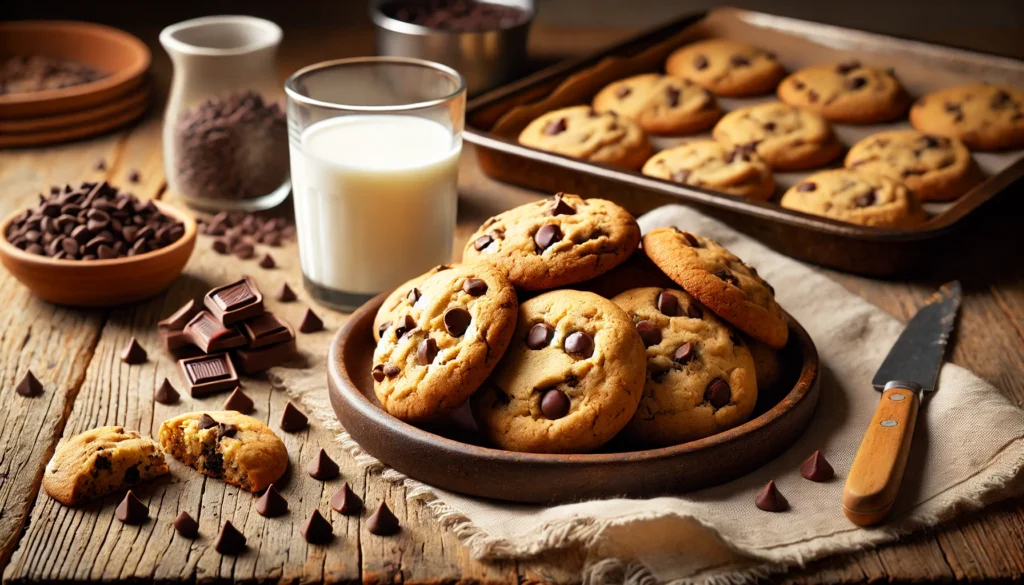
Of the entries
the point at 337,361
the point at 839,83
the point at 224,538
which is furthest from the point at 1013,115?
the point at 224,538

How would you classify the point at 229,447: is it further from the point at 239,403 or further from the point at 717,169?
the point at 717,169

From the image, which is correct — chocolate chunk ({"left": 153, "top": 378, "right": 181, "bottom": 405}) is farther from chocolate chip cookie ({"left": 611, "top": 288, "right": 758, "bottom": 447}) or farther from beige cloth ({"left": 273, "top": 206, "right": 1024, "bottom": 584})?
chocolate chip cookie ({"left": 611, "top": 288, "right": 758, "bottom": 447})

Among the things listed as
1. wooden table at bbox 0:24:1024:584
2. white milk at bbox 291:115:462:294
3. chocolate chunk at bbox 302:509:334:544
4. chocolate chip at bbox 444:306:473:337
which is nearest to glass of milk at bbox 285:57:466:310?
white milk at bbox 291:115:462:294

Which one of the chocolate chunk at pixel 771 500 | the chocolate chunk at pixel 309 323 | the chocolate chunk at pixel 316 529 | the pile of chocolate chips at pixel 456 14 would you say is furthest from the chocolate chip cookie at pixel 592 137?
the chocolate chunk at pixel 316 529

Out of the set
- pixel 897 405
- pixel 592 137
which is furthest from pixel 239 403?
pixel 592 137

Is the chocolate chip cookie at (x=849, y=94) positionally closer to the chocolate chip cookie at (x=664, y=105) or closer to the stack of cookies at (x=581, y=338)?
the chocolate chip cookie at (x=664, y=105)

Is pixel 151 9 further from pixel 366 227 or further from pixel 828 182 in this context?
pixel 828 182
